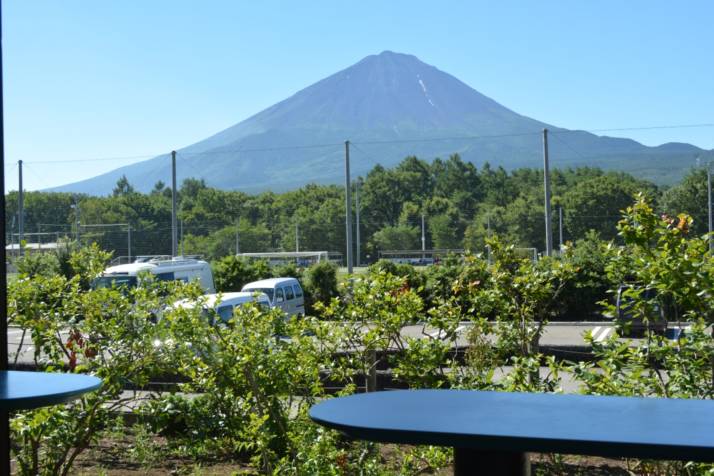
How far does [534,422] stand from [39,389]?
6.25 feet

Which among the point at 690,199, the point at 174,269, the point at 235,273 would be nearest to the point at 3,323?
the point at 174,269

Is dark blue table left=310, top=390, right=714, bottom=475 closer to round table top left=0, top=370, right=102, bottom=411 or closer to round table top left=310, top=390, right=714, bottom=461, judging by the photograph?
round table top left=310, top=390, right=714, bottom=461

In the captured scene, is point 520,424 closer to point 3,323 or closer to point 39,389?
point 39,389

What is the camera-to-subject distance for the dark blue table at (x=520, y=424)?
217 cm

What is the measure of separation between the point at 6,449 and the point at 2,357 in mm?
444

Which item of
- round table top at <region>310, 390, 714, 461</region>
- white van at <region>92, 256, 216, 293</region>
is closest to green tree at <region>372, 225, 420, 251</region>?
white van at <region>92, 256, 216, 293</region>

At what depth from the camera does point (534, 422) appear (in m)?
2.43

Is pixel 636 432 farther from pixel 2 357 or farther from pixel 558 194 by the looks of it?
pixel 558 194

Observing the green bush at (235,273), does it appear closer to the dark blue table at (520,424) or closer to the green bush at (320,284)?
the green bush at (320,284)

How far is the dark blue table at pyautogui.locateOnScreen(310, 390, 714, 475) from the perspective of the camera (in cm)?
217

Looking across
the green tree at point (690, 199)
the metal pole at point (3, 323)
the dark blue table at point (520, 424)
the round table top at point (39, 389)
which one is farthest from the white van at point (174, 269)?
the green tree at point (690, 199)

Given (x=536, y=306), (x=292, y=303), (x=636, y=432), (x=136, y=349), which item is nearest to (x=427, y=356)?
(x=536, y=306)

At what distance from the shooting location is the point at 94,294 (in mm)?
5965

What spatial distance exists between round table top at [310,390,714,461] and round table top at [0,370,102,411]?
1.05m
